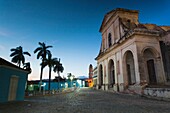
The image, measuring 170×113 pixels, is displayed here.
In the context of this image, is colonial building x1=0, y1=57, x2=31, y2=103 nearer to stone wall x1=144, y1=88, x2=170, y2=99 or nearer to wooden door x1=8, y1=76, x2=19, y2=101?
wooden door x1=8, y1=76, x2=19, y2=101

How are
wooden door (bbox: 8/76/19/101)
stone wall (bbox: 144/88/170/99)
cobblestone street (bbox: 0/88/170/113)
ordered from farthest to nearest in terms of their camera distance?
wooden door (bbox: 8/76/19/101)
stone wall (bbox: 144/88/170/99)
cobblestone street (bbox: 0/88/170/113)

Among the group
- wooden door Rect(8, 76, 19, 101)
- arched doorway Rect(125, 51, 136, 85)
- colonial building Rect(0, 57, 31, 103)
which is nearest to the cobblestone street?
colonial building Rect(0, 57, 31, 103)

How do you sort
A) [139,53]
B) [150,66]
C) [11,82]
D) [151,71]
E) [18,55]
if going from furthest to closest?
[18,55], [150,66], [151,71], [139,53], [11,82]

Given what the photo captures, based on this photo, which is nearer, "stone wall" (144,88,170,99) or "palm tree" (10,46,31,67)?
"stone wall" (144,88,170,99)

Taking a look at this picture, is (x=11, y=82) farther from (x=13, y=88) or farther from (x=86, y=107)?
(x=86, y=107)

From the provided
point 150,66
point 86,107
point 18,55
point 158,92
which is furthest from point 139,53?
point 18,55

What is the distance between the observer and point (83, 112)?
547 centimetres

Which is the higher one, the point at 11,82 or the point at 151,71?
the point at 151,71

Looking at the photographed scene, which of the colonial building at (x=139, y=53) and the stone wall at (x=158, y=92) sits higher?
the colonial building at (x=139, y=53)

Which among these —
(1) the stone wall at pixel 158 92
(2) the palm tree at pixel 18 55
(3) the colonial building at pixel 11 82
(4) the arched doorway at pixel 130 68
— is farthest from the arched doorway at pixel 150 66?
(2) the palm tree at pixel 18 55

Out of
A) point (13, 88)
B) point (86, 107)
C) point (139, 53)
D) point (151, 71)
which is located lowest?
point (86, 107)

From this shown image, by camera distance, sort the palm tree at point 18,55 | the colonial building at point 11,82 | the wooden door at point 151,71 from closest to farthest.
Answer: the colonial building at point 11,82 < the wooden door at point 151,71 < the palm tree at point 18,55

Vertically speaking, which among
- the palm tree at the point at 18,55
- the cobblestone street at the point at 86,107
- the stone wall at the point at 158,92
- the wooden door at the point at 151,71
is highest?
the palm tree at the point at 18,55

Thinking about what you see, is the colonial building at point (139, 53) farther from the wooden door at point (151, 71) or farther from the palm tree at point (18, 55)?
the palm tree at point (18, 55)
